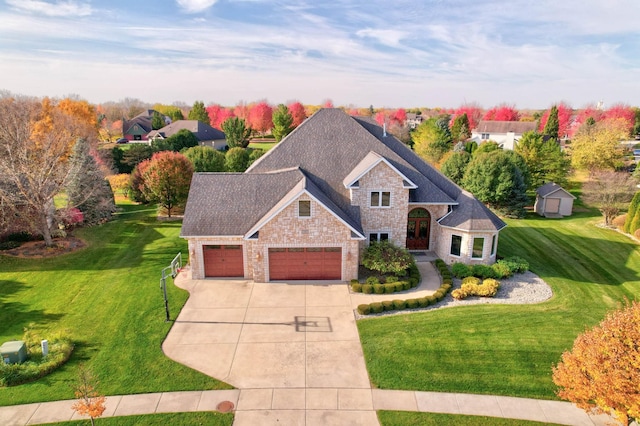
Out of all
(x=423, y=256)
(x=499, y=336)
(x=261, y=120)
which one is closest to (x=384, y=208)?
(x=423, y=256)

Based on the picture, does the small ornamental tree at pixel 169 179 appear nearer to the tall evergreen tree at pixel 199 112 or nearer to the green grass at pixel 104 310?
the green grass at pixel 104 310

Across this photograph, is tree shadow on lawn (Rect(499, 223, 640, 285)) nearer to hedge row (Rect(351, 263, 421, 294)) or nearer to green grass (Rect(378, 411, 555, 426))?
hedge row (Rect(351, 263, 421, 294))

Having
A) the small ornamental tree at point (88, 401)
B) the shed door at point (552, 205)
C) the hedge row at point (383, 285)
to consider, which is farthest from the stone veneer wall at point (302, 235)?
the shed door at point (552, 205)

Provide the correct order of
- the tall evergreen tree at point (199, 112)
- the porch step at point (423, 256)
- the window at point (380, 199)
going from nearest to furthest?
1. the window at point (380, 199)
2. the porch step at point (423, 256)
3. the tall evergreen tree at point (199, 112)

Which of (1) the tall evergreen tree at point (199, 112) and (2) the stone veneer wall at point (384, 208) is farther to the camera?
(1) the tall evergreen tree at point (199, 112)

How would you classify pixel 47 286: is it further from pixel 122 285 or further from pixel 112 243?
pixel 112 243

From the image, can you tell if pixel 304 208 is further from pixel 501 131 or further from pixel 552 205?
pixel 501 131

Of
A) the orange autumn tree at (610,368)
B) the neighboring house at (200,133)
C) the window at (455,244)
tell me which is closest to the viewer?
the orange autumn tree at (610,368)

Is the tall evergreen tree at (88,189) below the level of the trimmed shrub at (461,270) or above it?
above
